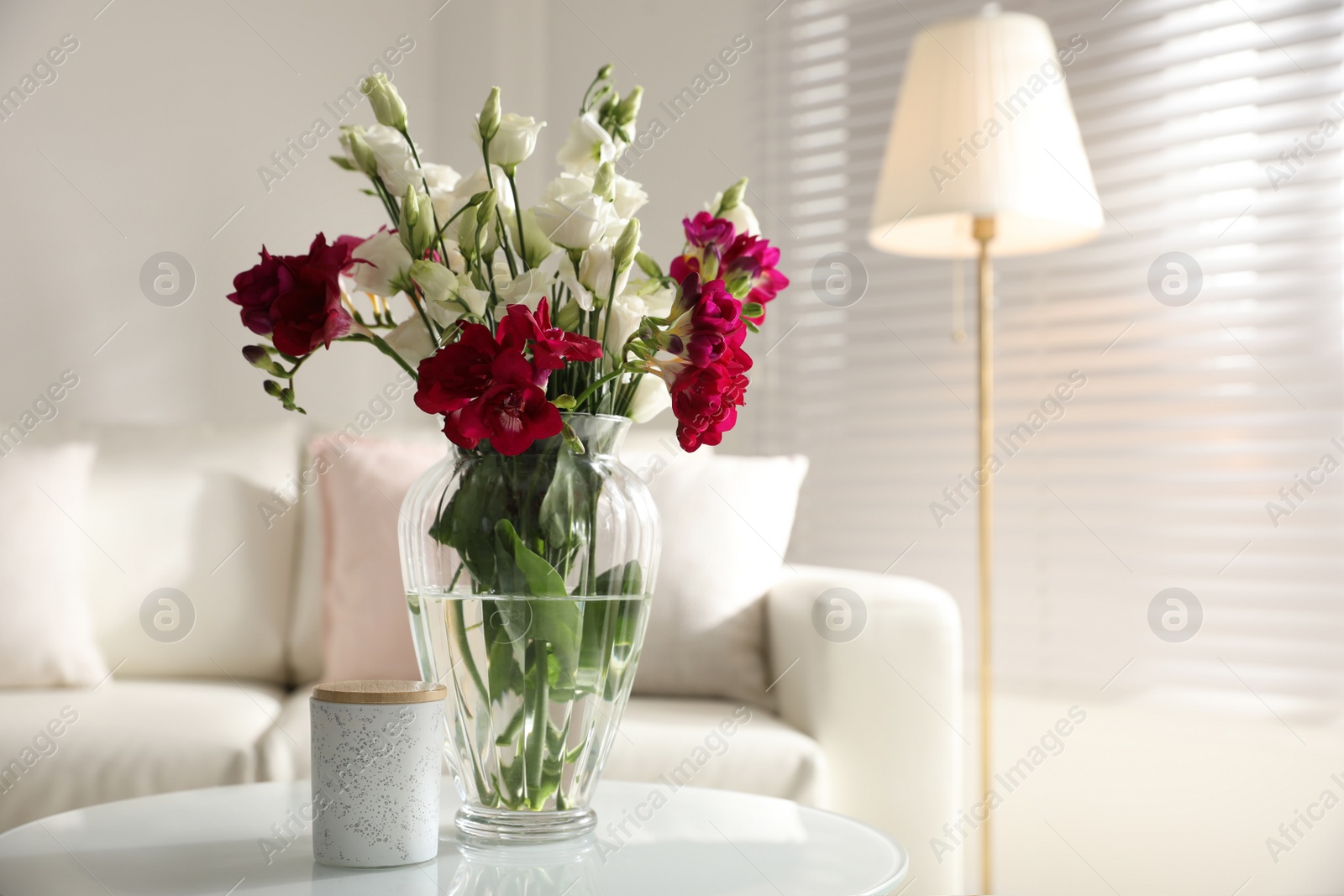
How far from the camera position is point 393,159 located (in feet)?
2.75

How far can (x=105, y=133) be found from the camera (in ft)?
7.53

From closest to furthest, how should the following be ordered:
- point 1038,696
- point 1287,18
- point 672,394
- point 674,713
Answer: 1. point 672,394
2. point 674,713
3. point 1287,18
4. point 1038,696

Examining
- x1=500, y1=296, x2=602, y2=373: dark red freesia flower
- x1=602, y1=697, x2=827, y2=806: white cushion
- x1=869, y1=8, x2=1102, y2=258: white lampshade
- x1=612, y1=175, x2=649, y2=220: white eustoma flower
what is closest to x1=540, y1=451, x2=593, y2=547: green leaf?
x1=500, y1=296, x2=602, y2=373: dark red freesia flower

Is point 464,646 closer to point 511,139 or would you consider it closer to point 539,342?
point 539,342

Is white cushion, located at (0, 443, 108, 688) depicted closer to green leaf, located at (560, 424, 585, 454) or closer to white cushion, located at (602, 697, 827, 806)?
white cushion, located at (602, 697, 827, 806)

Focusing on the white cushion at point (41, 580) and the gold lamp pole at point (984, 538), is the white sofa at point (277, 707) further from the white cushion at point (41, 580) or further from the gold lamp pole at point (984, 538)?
the gold lamp pole at point (984, 538)

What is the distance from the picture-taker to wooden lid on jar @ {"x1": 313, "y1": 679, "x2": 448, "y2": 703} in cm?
78

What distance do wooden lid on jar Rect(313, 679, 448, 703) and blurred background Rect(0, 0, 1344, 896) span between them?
4.59 feet

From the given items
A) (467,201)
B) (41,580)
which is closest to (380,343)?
(467,201)

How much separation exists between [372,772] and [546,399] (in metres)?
0.29

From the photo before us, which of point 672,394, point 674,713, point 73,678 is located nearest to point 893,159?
point 674,713

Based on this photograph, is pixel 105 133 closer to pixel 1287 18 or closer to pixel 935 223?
pixel 935 223

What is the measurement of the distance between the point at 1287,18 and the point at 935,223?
28.8 inches

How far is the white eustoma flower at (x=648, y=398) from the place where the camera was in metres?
0.89
